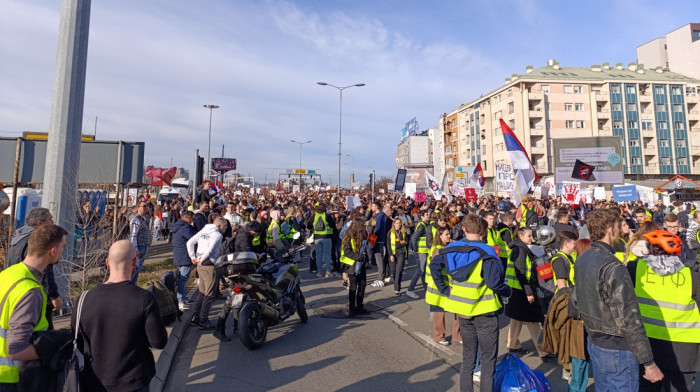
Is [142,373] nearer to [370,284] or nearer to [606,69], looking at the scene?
[370,284]

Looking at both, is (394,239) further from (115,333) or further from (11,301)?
(11,301)

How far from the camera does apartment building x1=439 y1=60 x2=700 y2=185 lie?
59.8 metres

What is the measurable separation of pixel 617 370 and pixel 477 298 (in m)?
1.17

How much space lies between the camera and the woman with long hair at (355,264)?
721 cm

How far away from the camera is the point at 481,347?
385 cm

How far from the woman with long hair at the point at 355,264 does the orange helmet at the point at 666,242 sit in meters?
4.71

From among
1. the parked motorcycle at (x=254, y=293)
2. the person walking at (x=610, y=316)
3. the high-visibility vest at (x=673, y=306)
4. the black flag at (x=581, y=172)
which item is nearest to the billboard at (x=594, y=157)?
the black flag at (x=581, y=172)

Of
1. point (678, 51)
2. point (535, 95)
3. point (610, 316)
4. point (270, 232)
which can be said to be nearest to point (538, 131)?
point (535, 95)

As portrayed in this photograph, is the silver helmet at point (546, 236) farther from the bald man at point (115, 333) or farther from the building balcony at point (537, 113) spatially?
the building balcony at point (537, 113)

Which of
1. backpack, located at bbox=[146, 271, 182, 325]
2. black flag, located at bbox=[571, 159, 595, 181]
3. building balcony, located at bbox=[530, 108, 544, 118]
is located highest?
building balcony, located at bbox=[530, 108, 544, 118]

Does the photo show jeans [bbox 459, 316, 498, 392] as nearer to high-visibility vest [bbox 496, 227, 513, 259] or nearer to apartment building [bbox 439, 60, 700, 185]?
high-visibility vest [bbox 496, 227, 513, 259]

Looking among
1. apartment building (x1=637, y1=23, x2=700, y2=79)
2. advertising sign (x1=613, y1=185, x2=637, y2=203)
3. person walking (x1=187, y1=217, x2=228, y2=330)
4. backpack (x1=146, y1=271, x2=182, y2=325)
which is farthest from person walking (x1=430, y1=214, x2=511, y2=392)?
apartment building (x1=637, y1=23, x2=700, y2=79)

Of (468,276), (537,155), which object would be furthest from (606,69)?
(468,276)

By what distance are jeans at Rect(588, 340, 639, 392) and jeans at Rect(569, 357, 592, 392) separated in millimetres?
975
